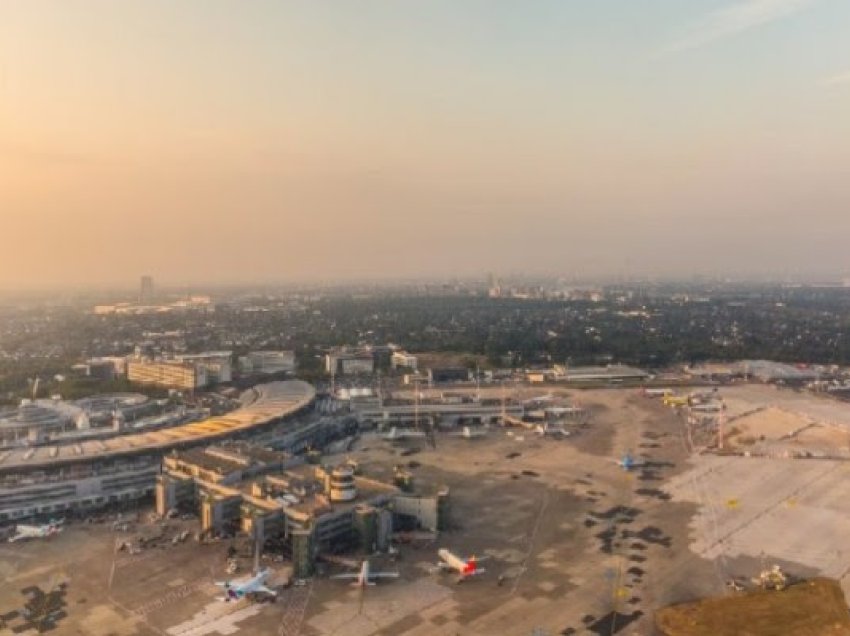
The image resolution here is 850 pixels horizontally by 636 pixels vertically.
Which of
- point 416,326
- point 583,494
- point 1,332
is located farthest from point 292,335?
point 583,494

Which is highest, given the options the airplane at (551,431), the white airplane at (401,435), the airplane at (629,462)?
the airplane at (629,462)

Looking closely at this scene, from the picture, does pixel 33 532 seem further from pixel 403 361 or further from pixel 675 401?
pixel 403 361

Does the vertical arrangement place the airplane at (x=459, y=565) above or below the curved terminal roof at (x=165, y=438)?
below

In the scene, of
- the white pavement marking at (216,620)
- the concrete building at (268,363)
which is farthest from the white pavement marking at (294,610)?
the concrete building at (268,363)

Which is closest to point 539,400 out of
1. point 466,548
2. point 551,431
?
point 551,431

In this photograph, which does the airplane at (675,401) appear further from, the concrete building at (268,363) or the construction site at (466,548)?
the concrete building at (268,363)

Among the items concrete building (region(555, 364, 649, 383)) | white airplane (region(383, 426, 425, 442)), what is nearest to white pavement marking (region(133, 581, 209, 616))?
white airplane (region(383, 426, 425, 442))
